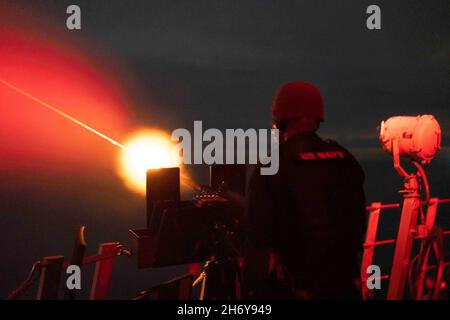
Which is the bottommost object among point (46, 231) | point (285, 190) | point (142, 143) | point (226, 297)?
point (46, 231)

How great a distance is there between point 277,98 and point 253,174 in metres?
0.51

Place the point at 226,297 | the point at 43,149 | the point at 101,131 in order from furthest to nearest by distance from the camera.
Answer: 1. the point at 43,149
2. the point at 101,131
3. the point at 226,297

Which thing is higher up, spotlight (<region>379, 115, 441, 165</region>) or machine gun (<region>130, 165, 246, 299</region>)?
spotlight (<region>379, 115, 441, 165</region>)

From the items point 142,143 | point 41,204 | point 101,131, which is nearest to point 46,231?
point 41,204

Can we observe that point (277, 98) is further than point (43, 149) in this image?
No

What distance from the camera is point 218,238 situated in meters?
3.77

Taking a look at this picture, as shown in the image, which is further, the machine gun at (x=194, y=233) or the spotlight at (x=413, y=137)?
the spotlight at (x=413, y=137)

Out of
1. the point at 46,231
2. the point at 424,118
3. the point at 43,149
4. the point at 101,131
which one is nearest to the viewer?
the point at 424,118

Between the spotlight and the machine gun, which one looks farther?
the spotlight

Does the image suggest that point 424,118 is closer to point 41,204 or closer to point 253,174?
point 253,174

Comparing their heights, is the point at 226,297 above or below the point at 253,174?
below

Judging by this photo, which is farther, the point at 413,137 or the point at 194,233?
the point at 413,137

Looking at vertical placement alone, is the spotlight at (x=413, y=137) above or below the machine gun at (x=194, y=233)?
above

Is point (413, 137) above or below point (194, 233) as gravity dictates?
above
